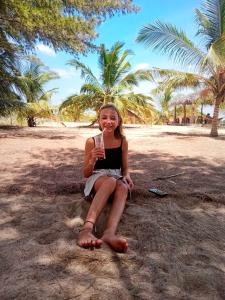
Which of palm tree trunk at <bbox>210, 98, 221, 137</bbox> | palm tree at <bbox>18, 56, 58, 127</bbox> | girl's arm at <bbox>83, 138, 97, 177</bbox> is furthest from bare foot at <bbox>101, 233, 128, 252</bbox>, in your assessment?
palm tree at <bbox>18, 56, 58, 127</bbox>

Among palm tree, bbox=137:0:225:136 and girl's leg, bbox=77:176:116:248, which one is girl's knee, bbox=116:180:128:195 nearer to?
girl's leg, bbox=77:176:116:248

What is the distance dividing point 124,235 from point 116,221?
17 cm

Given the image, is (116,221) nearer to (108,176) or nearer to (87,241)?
(87,241)

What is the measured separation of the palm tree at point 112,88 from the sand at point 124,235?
43.3ft

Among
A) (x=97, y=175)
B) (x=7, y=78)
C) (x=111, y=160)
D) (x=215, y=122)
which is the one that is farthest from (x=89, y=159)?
(x=215, y=122)

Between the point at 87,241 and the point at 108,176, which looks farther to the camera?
the point at 108,176

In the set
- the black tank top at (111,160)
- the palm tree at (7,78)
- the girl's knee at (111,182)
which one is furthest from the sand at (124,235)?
the palm tree at (7,78)

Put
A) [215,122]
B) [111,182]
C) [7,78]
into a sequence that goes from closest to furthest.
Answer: [111,182] → [7,78] → [215,122]

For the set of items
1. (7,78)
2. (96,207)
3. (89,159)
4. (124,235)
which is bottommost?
(124,235)

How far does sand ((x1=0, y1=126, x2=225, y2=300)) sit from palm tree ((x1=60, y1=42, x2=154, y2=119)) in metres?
13.2

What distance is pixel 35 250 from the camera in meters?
2.31

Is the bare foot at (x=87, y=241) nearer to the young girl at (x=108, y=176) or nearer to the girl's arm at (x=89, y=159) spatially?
the young girl at (x=108, y=176)

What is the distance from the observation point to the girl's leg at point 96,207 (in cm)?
234

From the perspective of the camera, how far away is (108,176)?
10.0 feet
